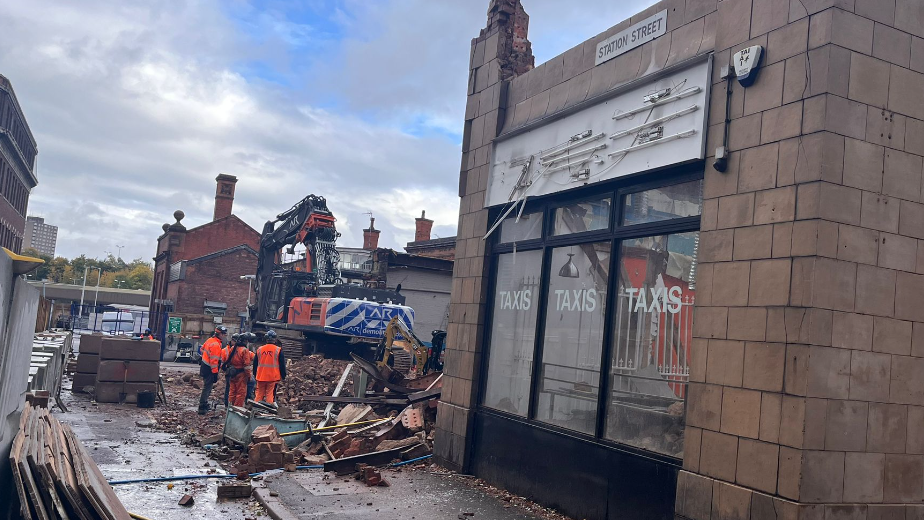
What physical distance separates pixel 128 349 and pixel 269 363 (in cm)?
448

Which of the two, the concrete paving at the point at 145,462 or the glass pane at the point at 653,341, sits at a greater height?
the glass pane at the point at 653,341

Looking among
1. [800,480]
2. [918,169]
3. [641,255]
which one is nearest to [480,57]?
[641,255]

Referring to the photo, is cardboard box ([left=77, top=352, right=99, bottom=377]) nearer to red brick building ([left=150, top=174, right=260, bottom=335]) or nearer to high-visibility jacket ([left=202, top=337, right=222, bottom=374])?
high-visibility jacket ([left=202, top=337, right=222, bottom=374])

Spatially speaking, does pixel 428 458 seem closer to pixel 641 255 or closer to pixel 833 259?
pixel 641 255

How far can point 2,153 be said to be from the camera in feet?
157

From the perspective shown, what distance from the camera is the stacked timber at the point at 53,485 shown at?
16.6ft

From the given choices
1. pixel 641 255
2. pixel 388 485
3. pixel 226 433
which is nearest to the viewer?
pixel 641 255

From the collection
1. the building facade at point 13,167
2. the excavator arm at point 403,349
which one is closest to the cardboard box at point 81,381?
the excavator arm at point 403,349

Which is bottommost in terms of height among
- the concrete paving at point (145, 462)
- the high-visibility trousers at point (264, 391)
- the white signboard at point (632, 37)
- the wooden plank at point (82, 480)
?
the concrete paving at point (145, 462)

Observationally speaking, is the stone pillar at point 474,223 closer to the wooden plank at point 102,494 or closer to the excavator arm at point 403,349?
the wooden plank at point 102,494

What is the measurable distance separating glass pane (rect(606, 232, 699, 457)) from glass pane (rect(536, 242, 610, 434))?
0.33 meters

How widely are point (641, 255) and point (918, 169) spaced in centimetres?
248

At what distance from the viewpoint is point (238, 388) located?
51.1 ft

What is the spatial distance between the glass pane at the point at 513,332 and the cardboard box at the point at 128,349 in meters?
10.1
